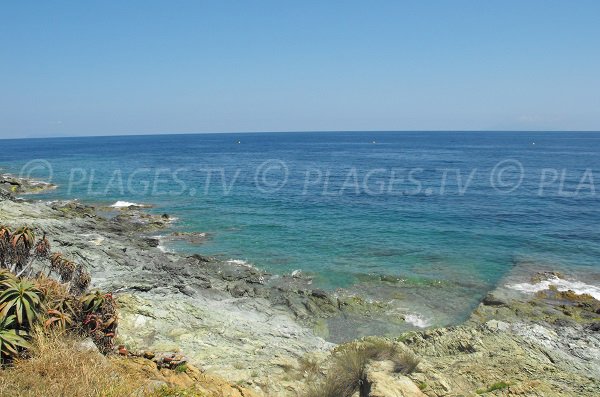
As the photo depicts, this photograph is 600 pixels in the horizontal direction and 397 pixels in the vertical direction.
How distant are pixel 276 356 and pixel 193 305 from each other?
5.06 meters

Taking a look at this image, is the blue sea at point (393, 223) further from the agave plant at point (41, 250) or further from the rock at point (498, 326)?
Answer: the agave plant at point (41, 250)

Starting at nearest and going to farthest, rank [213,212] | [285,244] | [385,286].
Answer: [385,286], [285,244], [213,212]

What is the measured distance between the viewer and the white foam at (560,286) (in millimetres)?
22094

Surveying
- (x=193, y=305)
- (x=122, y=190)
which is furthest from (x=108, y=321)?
(x=122, y=190)

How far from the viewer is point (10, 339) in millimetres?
8594

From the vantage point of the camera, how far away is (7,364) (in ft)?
27.5

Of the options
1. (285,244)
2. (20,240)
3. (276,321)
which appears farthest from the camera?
(285,244)

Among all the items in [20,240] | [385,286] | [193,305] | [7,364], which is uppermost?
[20,240]

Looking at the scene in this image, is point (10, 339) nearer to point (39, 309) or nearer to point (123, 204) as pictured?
point (39, 309)

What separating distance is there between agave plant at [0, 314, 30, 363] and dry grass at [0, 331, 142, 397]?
0.25 meters

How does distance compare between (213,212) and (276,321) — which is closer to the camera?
(276,321)

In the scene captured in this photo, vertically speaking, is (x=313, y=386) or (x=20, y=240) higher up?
(x=20, y=240)

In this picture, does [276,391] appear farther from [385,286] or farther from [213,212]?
[213,212]

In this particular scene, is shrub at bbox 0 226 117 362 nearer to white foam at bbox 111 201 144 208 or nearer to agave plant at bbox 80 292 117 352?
agave plant at bbox 80 292 117 352
